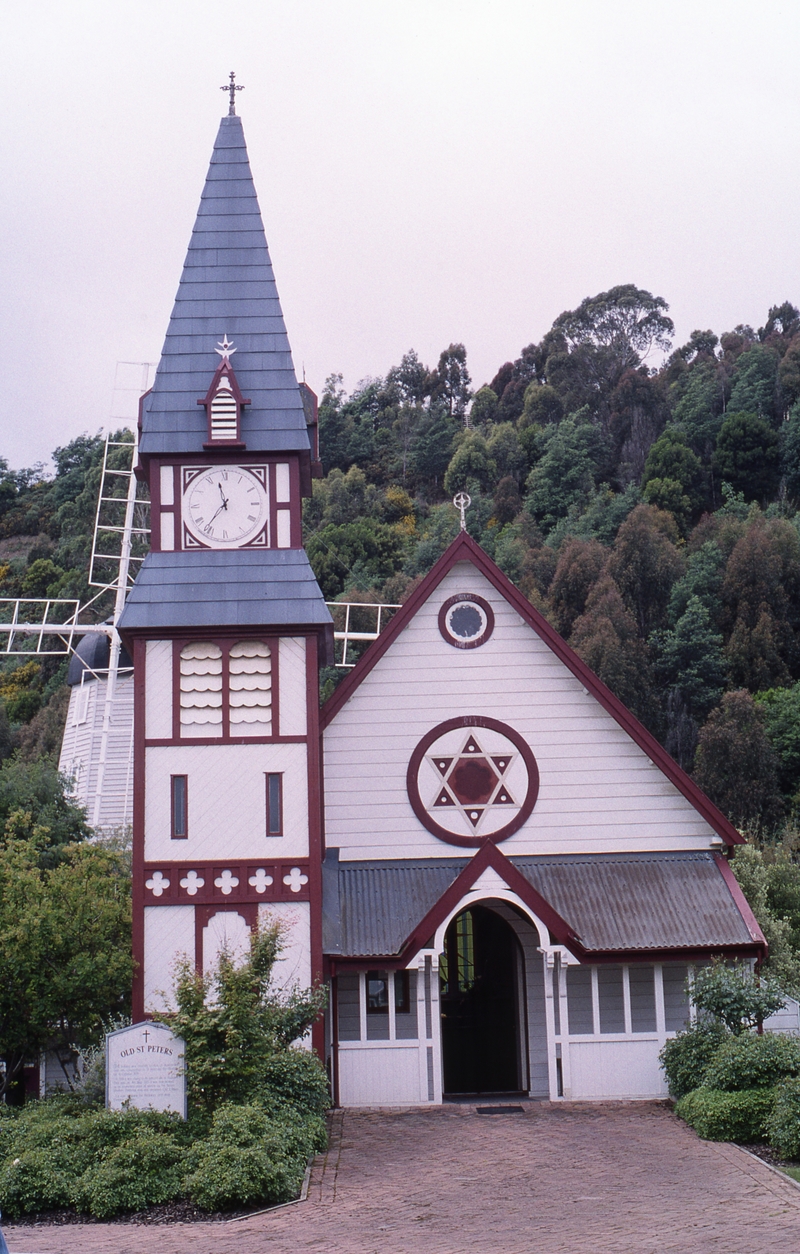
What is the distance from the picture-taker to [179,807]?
22406 millimetres

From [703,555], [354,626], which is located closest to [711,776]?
[703,555]

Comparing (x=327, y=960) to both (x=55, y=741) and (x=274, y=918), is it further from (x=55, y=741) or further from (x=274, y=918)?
(x=55, y=741)

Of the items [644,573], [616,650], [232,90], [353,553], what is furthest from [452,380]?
[232,90]

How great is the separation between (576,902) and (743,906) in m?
2.72

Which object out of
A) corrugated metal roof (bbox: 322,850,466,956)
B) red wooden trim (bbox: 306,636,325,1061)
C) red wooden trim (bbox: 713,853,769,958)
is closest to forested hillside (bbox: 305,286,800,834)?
red wooden trim (bbox: 713,853,769,958)

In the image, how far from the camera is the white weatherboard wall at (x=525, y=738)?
958 inches

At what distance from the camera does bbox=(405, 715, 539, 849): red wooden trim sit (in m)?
24.2

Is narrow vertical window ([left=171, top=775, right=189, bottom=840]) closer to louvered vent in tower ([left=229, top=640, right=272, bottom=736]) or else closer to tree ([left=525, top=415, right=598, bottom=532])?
louvered vent in tower ([left=229, top=640, right=272, bottom=736])

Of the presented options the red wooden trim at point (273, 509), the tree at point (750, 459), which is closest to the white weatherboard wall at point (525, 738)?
the red wooden trim at point (273, 509)

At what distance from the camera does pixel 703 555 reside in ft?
215

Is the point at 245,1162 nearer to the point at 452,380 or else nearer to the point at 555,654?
the point at 555,654

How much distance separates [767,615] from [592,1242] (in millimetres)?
49313

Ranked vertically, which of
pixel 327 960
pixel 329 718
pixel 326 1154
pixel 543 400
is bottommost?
pixel 326 1154

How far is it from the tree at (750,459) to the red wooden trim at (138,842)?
198 feet
